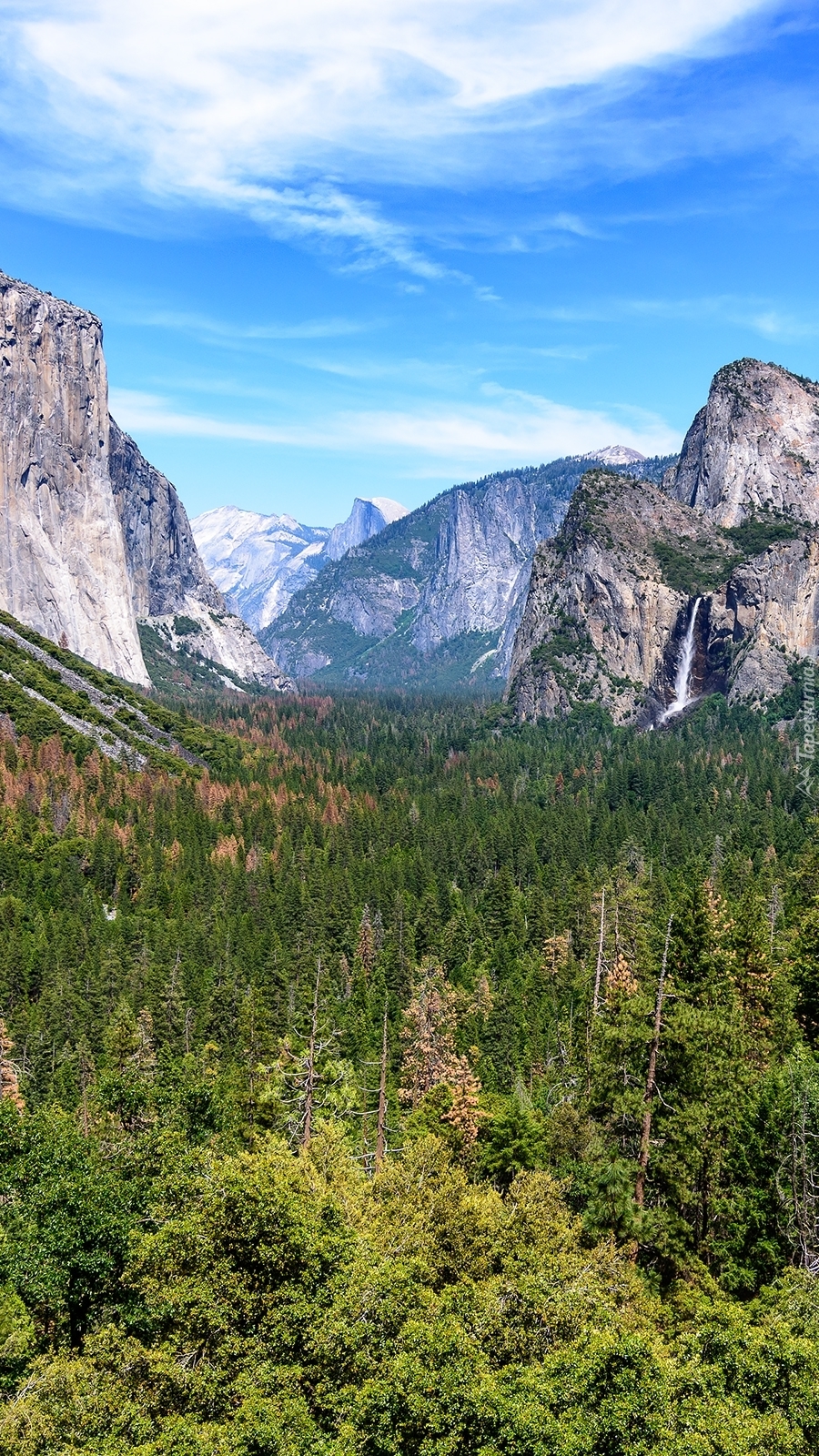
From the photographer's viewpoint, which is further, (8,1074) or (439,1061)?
(8,1074)

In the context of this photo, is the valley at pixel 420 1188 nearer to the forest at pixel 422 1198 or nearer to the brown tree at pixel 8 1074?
the forest at pixel 422 1198

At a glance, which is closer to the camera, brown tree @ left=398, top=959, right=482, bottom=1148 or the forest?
the forest

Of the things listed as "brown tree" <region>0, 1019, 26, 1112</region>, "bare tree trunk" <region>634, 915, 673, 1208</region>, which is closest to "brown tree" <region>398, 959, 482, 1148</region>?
"bare tree trunk" <region>634, 915, 673, 1208</region>

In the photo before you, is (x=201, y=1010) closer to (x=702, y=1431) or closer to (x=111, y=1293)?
(x=111, y=1293)

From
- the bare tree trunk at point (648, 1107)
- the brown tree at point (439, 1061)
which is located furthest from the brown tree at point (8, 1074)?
the bare tree trunk at point (648, 1107)

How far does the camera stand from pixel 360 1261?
25.8 meters

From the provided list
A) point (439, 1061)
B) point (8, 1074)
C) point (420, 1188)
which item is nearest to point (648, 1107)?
point (420, 1188)

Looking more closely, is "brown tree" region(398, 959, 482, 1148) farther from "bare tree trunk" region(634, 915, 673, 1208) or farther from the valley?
"bare tree trunk" region(634, 915, 673, 1208)

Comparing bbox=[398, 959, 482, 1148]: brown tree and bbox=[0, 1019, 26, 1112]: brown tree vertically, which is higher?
bbox=[398, 959, 482, 1148]: brown tree

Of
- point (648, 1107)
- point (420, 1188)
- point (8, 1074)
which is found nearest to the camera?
point (420, 1188)

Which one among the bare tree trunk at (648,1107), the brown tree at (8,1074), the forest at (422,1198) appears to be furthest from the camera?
the brown tree at (8,1074)

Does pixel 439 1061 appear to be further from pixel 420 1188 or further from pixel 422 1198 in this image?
pixel 422 1198

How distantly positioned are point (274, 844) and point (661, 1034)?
105143 millimetres

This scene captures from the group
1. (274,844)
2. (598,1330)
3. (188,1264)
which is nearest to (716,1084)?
(598,1330)
